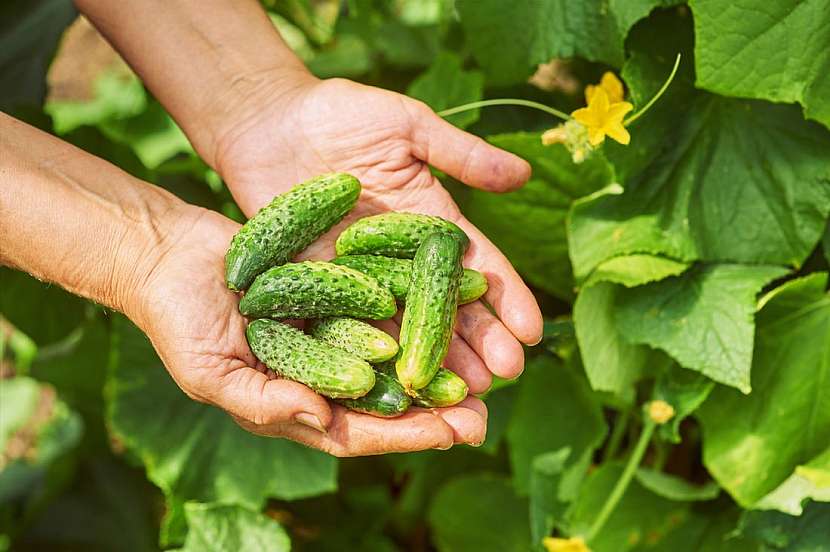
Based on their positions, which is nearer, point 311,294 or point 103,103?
point 311,294

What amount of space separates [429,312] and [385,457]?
5.02ft

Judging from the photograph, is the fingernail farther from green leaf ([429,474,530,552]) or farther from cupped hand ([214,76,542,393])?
green leaf ([429,474,530,552])

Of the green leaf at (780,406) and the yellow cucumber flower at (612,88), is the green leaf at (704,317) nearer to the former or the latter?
the green leaf at (780,406)

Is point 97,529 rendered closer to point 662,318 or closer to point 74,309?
point 74,309

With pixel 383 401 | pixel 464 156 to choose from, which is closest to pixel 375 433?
pixel 383 401

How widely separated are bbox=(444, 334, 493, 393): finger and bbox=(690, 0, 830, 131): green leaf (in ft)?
2.89

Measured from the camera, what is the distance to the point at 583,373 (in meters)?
2.90

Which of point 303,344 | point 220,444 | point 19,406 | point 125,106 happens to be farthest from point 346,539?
point 125,106

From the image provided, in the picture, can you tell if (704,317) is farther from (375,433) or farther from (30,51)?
(30,51)

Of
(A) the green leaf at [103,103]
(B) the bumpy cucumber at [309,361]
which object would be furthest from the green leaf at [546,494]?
(A) the green leaf at [103,103]

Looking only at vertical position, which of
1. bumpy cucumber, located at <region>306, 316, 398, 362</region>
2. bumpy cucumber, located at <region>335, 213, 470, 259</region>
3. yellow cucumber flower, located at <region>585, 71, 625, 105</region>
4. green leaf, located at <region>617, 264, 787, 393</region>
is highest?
yellow cucumber flower, located at <region>585, 71, 625, 105</region>

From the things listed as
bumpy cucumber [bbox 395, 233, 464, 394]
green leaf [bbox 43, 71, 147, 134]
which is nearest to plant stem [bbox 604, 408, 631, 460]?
bumpy cucumber [bbox 395, 233, 464, 394]

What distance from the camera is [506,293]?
7.29ft

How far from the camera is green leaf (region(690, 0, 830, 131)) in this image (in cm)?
223
